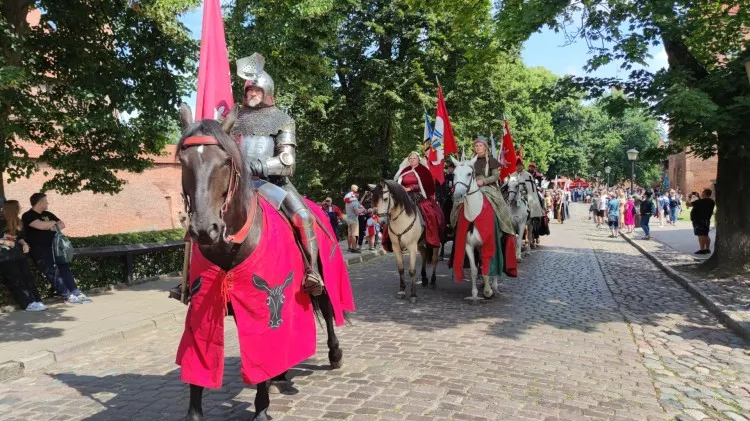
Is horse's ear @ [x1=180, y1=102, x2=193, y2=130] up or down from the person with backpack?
up

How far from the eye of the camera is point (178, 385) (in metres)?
5.28

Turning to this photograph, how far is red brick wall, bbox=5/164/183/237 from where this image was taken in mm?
24266

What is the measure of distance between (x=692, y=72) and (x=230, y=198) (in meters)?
9.79

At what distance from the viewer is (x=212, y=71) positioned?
4.45 metres

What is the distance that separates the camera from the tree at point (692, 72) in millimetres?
9188

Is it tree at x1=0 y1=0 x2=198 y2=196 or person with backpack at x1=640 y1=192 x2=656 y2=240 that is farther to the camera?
person with backpack at x1=640 y1=192 x2=656 y2=240

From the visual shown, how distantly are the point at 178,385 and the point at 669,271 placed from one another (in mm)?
11506

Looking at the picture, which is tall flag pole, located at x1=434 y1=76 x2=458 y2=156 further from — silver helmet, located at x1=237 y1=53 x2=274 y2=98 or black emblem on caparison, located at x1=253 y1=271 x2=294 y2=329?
black emblem on caparison, located at x1=253 y1=271 x2=294 y2=329

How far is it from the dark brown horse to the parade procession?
17 millimetres

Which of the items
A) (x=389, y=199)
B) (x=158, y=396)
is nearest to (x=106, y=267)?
(x=389, y=199)

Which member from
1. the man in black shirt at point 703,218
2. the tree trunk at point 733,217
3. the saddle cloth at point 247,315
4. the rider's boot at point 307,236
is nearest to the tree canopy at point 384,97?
the man in black shirt at point 703,218

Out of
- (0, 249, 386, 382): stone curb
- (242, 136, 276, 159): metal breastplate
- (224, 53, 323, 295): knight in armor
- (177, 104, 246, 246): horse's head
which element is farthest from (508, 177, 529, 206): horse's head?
(177, 104, 246, 246): horse's head

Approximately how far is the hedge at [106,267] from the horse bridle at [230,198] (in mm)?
7566

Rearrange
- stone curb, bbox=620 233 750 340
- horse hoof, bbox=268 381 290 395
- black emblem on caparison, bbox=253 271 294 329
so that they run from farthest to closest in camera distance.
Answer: stone curb, bbox=620 233 750 340 → horse hoof, bbox=268 381 290 395 → black emblem on caparison, bbox=253 271 294 329
